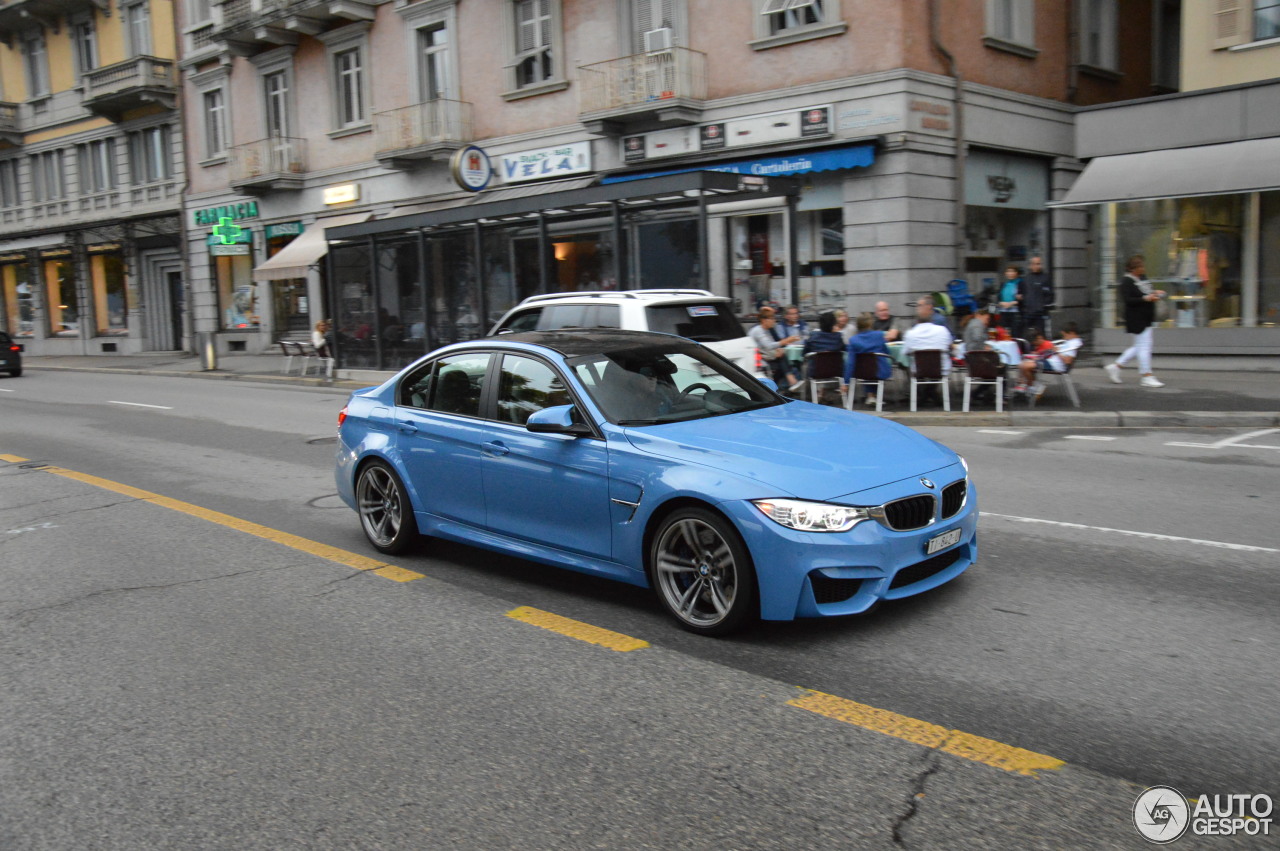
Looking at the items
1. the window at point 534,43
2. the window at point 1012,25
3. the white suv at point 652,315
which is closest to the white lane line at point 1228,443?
the white suv at point 652,315

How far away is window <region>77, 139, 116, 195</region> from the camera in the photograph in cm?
3850

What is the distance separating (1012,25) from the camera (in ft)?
67.8

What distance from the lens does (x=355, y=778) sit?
3.78 m

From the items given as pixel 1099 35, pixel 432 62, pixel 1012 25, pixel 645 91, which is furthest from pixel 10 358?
pixel 1099 35

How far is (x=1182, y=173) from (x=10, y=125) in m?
41.8

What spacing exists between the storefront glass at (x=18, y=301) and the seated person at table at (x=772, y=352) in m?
38.5

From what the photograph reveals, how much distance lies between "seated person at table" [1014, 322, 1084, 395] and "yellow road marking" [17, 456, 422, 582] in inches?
372

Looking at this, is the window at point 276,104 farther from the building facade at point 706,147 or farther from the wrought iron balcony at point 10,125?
the wrought iron balcony at point 10,125

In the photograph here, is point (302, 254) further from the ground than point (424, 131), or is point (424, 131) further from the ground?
point (424, 131)

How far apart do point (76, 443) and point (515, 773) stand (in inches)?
477

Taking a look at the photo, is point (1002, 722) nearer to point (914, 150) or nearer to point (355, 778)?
point (355, 778)

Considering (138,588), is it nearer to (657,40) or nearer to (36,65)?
(657,40)

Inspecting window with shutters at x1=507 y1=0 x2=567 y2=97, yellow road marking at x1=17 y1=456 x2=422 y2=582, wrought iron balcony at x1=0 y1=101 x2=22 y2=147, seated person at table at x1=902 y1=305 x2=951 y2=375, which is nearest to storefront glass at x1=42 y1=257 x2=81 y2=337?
wrought iron balcony at x1=0 y1=101 x2=22 y2=147

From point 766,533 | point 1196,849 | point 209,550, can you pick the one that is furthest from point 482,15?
point 1196,849
